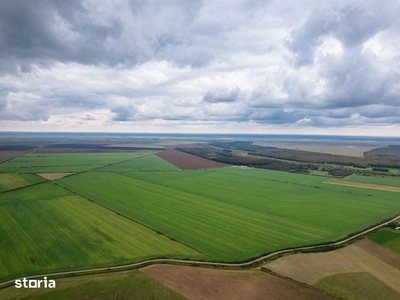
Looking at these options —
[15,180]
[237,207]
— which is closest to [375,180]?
[237,207]

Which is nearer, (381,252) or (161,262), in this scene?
(161,262)

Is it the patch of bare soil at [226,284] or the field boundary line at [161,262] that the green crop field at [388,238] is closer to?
the field boundary line at [161,262]

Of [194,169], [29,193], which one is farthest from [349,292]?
[194,169]

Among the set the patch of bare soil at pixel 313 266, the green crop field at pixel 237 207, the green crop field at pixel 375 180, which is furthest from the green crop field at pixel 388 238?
the green crop field at pixel 375 180

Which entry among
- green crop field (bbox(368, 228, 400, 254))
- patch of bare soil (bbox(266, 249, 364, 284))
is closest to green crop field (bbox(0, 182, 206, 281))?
patch of bare soil (bbox(266, 249, 364, 284))

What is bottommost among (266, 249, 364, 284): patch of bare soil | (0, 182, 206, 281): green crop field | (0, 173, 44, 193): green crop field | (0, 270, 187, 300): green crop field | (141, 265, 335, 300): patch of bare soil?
(0, 270, 187, 300): green crop field

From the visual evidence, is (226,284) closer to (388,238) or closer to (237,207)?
(388,238)

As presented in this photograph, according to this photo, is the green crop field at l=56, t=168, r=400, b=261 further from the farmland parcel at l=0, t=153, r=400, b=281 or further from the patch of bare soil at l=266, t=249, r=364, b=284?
the patch of bare soil at l=266, t=249, r=364, b=284
